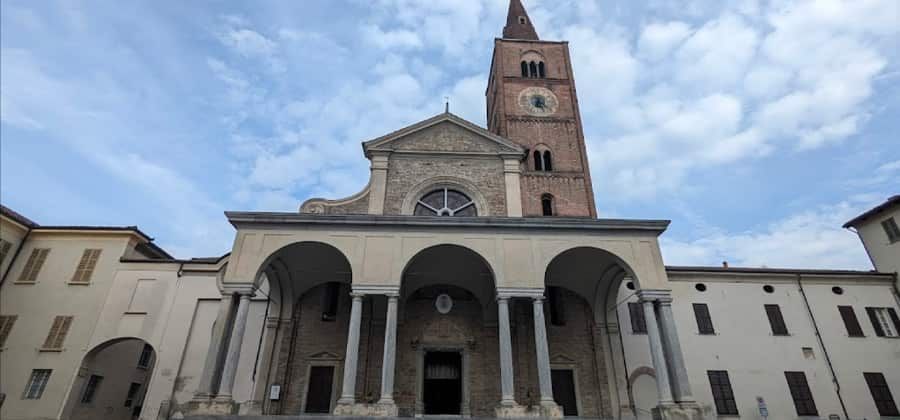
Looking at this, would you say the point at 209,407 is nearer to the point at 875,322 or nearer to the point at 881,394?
the point at 881,394

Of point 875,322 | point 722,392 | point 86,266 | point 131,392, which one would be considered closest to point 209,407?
point 86,266

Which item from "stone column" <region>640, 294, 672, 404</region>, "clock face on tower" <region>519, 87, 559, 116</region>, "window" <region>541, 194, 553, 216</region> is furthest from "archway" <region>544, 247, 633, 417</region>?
"clock face on tower" <region>519, 87, 559, 116</region>

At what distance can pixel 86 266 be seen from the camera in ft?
52.7

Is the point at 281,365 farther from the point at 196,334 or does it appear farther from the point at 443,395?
the point at 443,395

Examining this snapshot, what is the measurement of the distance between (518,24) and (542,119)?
1005 cm

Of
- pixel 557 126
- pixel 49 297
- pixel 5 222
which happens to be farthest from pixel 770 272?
pixel 5 222

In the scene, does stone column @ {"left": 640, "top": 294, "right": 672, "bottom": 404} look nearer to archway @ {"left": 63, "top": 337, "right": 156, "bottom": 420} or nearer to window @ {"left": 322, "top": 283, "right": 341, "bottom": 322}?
window @ {"left": 322, "top": 283, "right": 341, "bottom": 322}

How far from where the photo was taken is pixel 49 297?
15438 millimetres

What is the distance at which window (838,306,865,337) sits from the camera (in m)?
15.9

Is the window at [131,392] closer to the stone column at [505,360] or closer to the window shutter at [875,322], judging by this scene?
the stone column at [505,360]

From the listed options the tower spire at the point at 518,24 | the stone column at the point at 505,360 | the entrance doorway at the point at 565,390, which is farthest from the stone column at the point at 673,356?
the tower spire at the point at 518,24

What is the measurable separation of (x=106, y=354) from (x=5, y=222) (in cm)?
571

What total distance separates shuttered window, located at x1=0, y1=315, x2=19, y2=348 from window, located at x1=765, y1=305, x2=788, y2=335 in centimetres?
2570

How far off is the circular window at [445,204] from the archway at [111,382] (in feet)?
34.3
